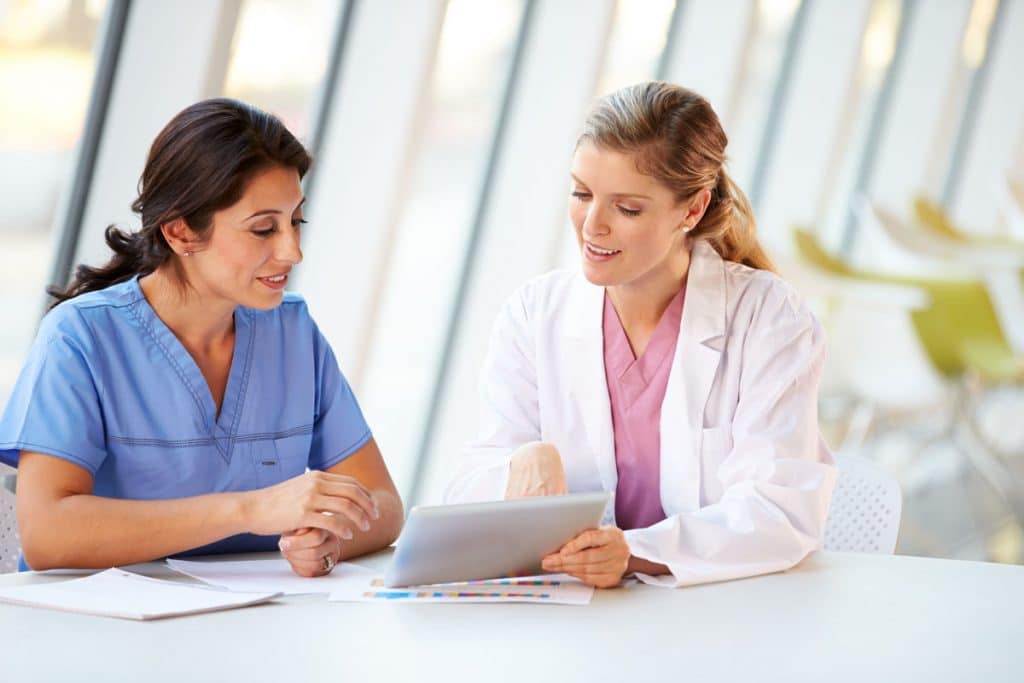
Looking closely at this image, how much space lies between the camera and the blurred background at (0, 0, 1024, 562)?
8.45 feet

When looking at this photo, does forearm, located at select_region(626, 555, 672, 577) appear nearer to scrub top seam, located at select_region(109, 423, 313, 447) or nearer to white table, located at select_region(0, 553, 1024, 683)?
white table, located at select_region(0, 553, 1024, 683)

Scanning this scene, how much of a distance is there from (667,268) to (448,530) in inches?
25.3

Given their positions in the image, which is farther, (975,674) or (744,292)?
(744,292)

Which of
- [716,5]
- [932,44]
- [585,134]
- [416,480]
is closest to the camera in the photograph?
[585,134]

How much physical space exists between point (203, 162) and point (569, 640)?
2.42 ft

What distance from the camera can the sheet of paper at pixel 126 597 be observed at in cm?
128

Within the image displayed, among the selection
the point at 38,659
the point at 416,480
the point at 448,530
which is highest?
the point at 448,530

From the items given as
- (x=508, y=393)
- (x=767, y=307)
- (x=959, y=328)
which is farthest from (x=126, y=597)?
(x=959, y=328)

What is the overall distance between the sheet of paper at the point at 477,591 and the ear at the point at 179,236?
18.2 inches

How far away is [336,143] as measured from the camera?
323 centimetres

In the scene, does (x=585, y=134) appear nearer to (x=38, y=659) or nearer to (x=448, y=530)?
(x=448, y=530)

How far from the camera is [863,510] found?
1.95 meters

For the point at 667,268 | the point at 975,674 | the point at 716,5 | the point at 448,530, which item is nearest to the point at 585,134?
the point at 667,268

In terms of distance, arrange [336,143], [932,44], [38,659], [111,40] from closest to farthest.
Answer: [38,659], [111,40], [336,143], [932,44]
